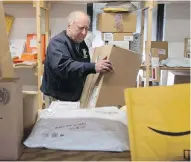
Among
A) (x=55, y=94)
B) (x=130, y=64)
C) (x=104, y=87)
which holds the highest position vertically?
(x=130, y=64)

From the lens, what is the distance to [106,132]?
96 cm

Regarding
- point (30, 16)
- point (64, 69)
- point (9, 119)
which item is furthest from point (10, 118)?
point (30, 16)

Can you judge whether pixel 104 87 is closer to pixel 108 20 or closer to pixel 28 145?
pixel 28 145

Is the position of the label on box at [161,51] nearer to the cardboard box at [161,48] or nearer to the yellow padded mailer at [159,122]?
the cardboard box at [161,48]

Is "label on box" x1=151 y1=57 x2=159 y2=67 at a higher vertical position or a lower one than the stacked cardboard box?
lower

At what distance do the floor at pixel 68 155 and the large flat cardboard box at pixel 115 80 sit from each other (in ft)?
2.49

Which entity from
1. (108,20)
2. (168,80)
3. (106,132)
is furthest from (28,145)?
(168,80)

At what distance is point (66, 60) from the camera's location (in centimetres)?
211

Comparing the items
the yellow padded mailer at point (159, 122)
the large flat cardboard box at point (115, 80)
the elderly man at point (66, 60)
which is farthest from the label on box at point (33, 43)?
the yellow padded mailer at point (159, 122)

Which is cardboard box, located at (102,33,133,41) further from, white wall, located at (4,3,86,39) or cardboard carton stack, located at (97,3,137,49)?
white wall, located at (4,3,86,39)

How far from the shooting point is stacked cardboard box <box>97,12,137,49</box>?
2895 millimetres

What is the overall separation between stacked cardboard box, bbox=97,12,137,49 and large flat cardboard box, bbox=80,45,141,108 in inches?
44.5

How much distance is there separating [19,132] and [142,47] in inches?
99.3

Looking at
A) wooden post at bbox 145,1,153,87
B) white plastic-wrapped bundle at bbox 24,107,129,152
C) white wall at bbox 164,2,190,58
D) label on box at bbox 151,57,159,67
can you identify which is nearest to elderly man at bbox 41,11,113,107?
wooden post at bbox 145,1,153,87
